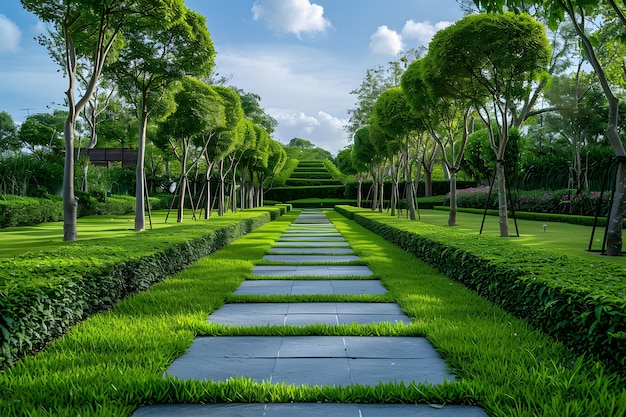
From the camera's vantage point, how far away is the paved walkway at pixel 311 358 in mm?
2916

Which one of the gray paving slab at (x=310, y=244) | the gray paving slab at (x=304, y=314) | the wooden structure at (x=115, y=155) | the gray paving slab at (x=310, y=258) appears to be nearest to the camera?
the gray paving slab at (x=304, y=314)

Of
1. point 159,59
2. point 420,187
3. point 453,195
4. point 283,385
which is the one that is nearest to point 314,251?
Result: point 453,195

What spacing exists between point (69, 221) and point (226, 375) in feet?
31.0

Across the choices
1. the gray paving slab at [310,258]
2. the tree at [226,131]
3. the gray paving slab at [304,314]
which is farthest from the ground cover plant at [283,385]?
the tree at [226,131]

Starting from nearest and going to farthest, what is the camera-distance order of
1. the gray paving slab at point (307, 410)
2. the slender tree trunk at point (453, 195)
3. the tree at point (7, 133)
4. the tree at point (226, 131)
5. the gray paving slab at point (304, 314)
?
the gray paving slab at point (307, 410)
the gray paving slab at point (304, 314)
the slender tree trunk at point (453, 195)
the tree at point (226, 131)
the tree at point (7, 133)

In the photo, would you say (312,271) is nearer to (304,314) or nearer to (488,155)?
(304,314)

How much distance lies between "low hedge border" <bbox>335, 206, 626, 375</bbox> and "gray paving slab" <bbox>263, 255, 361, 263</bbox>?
2767mm

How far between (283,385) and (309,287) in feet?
13.2

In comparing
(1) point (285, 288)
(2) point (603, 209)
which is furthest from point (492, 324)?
(2) point (603, 209)

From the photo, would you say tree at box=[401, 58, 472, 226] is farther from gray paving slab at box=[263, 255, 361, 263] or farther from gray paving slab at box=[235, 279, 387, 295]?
gray paving slab at box=[235, 279, 387, 295]

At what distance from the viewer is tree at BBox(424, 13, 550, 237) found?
453 inches

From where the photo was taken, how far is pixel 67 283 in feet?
14.5

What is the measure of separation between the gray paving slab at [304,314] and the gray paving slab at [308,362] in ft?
2.01

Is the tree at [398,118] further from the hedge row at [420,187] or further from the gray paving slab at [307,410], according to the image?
the hedge row at [420,187]
